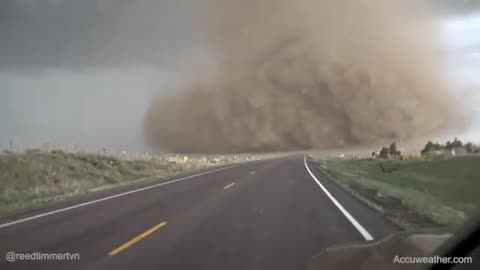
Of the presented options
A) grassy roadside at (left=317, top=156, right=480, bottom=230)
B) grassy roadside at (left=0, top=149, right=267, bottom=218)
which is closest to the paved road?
grassy roadside at (left=317, top=156, right=480, bottom=230)

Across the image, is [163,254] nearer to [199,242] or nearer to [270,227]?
[199,242]

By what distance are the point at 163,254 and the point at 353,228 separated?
137 inches

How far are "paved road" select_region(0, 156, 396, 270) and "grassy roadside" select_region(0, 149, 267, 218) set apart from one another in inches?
129

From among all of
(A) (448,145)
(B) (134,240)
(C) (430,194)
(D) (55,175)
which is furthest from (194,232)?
(A) (448,145)

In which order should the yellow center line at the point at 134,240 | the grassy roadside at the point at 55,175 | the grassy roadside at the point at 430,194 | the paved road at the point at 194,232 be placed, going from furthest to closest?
the grassy roadside at the point at 55,175
the grassy roadside at the point at 430,194
the yellow center line at the point at 134,240
the paved road at the point at 194,232

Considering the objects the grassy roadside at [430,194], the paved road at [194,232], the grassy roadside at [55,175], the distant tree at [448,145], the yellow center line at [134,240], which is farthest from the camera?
the distant tree at [448,145]

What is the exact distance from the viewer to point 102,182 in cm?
2402

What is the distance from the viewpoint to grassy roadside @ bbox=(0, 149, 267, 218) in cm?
1711

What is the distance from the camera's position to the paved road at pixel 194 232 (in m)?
6.61

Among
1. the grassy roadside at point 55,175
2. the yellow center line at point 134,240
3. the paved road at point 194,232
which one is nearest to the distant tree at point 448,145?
the grassy roadside at point 55,175

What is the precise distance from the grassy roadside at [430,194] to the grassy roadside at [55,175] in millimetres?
9001

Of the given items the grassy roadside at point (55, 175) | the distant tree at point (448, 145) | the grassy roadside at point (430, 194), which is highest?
the grassy roadside at point (55, 175)

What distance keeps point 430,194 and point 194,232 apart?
12561mm

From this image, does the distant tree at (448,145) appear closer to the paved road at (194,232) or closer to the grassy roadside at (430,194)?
the grassy roadside at (430,194)
